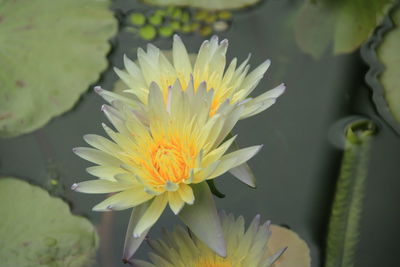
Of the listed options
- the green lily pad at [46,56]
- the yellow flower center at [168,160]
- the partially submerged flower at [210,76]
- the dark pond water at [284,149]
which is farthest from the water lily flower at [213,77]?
Answer: the green lily pad at [46,56]

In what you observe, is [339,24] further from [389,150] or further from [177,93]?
[177,93]

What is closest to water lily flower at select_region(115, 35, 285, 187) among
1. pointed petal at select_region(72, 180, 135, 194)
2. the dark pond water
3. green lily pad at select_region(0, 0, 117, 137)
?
pointed petal at select_region(72, 180, 135, 194)

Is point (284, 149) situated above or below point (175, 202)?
below

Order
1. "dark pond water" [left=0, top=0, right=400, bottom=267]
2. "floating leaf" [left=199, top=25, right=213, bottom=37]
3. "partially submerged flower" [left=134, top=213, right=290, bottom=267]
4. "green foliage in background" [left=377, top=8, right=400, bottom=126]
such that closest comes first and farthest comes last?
"partially submerged flower" [left=134, top=213, right=290, bottom=267]
"dark pond water" [left=0, top=0, right=400, bottom=267]
"green foliage in background" [left=377, top=8, right=400, bottom=126]
"floating leaf" [left=199, top=25, right=213, bottom=37]

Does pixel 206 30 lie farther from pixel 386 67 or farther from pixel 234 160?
pixel 234 160

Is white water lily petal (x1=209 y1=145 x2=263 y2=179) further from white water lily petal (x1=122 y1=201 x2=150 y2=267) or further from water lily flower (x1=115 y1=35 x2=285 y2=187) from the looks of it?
white water lily petal (x1=122 y1=201 x2=150 y2=267)

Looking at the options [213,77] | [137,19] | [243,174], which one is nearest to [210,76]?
[213,77]
